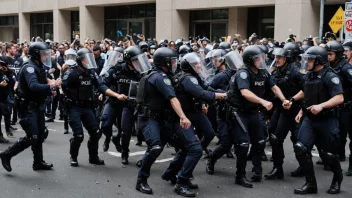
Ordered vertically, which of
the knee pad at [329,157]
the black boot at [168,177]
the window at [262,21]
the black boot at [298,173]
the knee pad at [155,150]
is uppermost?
the window at [262,21]

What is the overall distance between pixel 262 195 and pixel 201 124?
4.19 ft

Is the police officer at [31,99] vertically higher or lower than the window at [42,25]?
lower

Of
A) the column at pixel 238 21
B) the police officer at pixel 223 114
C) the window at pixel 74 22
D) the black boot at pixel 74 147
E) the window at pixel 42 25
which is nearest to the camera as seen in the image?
the police officer at pixel 223 114

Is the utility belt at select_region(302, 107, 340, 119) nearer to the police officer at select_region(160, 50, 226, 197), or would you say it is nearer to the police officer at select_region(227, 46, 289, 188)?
the police officer at select_region(227, 46, 289, 188)

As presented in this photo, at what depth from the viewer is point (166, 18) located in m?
24.8

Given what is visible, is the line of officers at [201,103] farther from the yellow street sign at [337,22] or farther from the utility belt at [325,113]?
the yellow street sign at [337,22]

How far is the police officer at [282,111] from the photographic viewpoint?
22.3 feet

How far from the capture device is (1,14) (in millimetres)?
38281

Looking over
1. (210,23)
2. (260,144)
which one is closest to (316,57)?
(260,144)

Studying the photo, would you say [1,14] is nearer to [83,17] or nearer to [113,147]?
[83,17]

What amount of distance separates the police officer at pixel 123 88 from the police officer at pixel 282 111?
2.15 meters

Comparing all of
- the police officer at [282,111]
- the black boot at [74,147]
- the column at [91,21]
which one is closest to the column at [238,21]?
the column at [91,21]

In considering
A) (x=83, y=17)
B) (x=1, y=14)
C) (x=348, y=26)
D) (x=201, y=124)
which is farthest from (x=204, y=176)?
(x=1, y=14)

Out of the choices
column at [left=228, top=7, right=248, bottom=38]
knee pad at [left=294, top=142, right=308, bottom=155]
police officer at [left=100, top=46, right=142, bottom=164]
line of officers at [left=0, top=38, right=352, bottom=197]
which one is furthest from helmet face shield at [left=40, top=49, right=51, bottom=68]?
column at [left=228, top=7, right=248, bottom=38]
